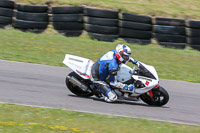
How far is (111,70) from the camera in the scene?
8.20 metres

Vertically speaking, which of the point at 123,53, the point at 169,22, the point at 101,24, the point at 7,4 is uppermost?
the point at 7,4

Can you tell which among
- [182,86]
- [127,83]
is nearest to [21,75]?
[127,83]

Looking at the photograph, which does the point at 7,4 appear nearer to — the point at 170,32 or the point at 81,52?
the point at 81,52

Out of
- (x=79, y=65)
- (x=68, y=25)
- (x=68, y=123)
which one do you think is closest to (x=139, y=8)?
(x=68, y=25)

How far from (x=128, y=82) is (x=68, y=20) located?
7.97 meters

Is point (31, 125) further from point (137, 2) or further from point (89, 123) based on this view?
point (137, 2)

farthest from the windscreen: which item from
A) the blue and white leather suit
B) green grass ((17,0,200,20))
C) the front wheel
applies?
green grass ((17,0,200,20))

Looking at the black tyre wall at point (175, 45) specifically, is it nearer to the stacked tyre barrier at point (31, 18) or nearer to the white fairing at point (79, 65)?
the stacked tyre barrier at point (31, 18)

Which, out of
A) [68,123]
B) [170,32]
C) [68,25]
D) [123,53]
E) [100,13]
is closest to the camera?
[68,123]

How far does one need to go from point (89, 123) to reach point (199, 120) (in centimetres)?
269

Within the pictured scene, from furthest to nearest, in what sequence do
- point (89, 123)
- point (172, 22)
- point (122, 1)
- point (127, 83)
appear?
point (122, 1), point (172, 22), point (127, 83), point (89, 123)

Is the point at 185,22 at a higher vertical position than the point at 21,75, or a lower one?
higher

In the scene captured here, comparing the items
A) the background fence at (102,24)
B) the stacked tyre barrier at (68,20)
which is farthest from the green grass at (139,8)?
the stacked tyre barrier at (68,20)

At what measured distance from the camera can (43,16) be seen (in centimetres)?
1598
